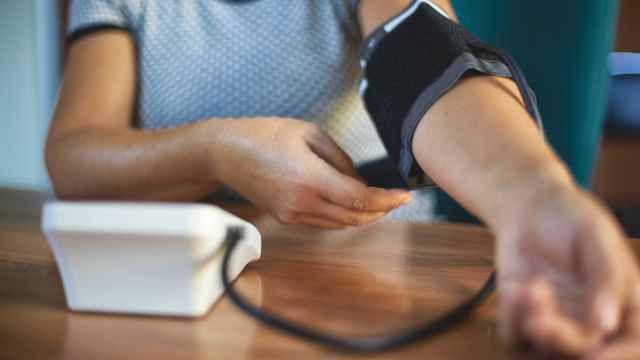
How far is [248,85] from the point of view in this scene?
2.23 feet

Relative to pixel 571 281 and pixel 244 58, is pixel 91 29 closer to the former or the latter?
pixel 244 58

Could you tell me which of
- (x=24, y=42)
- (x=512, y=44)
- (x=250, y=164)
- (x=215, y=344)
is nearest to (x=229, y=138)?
(x=250, y=164)

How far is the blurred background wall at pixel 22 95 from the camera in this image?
74.6 inches

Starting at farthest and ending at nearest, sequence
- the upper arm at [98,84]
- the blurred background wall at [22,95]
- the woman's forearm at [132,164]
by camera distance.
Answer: the blurred background wall at [22,95]
the upper arm at [98,84]
the woman's forearm at [132,164]

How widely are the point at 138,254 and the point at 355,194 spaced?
0.18 metres

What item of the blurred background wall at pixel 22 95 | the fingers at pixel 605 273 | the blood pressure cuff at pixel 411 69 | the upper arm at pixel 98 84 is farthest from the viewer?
the blurred background wall at pixel 22 95

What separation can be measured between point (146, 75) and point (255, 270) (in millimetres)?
373

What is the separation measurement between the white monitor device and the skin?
0.14 metres

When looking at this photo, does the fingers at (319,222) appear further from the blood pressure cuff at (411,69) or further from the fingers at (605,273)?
the fingers at (605,273)

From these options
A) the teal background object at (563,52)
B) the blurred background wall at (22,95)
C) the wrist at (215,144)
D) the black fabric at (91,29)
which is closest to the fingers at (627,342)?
the wrist at (215,144)

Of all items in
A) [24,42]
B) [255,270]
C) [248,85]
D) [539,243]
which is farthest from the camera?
[24,42]

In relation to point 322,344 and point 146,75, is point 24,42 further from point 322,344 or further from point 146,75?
point 322,344

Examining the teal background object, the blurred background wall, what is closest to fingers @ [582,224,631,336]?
the teal background object

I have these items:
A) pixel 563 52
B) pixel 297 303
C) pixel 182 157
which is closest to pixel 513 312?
pixel 297 303
